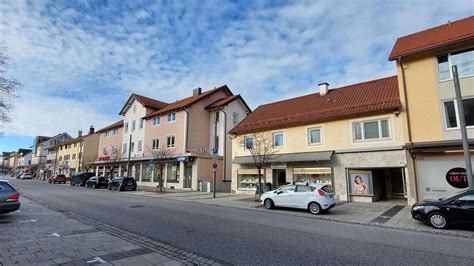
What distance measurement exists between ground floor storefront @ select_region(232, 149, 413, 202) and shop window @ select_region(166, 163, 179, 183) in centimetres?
1327

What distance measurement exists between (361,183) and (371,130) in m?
3.46

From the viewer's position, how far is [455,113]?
1538 centimetres

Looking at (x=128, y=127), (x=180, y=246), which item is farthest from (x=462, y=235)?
(x=128, y=127)

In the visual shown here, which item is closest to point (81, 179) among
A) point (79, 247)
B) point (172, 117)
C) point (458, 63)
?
point (172, 117)

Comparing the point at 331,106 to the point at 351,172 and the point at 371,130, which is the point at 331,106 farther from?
the point at 351,172

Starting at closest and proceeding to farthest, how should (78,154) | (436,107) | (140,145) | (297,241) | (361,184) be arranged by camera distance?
(297,241)
(436,107)
(361,184)
(140,145)
(78,154)

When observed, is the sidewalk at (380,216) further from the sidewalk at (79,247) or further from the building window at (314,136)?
the sidewalk at (79,247)

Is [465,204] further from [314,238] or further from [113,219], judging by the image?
[113,219]

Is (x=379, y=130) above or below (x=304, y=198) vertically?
above

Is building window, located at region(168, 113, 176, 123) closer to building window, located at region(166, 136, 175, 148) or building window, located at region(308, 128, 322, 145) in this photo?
building window, located at region(166, 136, 175, 148)

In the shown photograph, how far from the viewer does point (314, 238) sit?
8516mm

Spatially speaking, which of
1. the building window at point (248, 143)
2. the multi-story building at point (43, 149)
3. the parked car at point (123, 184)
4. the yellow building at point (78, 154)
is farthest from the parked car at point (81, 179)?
the multi-story building at point (43, 149)

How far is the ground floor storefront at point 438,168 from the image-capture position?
583 inches

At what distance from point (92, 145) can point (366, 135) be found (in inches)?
2202
